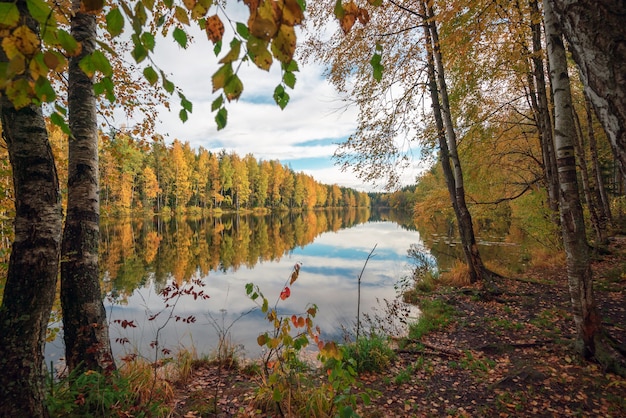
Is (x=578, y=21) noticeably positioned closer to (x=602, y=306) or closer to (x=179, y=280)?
(x=602, y=306)

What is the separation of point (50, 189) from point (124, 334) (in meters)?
5.79

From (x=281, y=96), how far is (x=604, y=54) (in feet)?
4.27

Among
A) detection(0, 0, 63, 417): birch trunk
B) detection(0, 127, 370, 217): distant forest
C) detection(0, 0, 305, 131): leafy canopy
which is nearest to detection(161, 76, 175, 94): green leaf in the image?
detection(0, 0, 305, 131): leafy canopy

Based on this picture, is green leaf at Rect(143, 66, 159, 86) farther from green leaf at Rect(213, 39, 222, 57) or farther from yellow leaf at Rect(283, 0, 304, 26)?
yellow leaf at Rect(283, 0, 304, 26)

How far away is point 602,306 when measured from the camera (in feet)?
17.9

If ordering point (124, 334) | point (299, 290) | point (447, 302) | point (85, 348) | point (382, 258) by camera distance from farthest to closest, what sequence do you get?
point (382, 258) → point (299, 290) → point (447, 302) → point (124, 334) → point (85, 348)

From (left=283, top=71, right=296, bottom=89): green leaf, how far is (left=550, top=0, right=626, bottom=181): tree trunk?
1.25m

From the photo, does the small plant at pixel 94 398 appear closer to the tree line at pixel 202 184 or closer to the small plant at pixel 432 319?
the small plant at pixel 432 319

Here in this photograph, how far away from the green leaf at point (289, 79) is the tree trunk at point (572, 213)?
398 centimetres

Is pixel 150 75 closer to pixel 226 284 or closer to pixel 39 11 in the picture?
pixel 39 11

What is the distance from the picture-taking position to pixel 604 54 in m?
1.18

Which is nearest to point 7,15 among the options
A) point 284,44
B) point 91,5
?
point 91,5

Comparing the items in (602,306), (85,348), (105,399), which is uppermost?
(85,348)

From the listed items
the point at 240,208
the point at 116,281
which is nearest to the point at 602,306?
the point at 116,281
